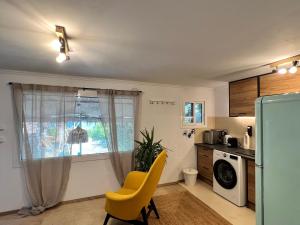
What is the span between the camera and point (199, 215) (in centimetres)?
271

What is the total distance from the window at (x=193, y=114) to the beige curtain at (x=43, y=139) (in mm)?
2472

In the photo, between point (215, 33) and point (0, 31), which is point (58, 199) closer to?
point (0, 31)

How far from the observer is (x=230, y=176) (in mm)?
3176

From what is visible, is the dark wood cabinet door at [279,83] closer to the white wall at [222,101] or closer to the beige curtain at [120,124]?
the white wall at [222,101]

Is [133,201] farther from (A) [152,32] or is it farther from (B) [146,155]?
(A) [152,32]

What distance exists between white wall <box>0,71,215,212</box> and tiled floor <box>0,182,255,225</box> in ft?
0.75

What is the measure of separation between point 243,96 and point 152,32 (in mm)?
2534

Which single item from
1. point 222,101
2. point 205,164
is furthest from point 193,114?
point 205,164

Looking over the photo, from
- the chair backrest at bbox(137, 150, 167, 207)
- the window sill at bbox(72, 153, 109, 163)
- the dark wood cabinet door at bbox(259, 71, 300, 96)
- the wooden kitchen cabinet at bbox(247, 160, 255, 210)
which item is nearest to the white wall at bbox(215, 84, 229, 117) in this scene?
the dark wood cabinet door at bbox(259, 71, 300, 96)

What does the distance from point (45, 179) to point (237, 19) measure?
11.0 ft

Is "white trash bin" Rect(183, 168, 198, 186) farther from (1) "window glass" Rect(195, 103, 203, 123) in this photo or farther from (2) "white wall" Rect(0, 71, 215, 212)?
(1) "window glass" Rect(195, 103, 203, 123)

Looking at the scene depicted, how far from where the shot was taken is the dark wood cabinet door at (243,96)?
312 centimetres

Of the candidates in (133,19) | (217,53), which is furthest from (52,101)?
(217,53)

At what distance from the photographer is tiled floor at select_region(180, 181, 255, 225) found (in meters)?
2.61
